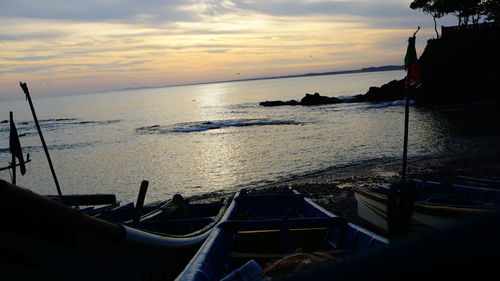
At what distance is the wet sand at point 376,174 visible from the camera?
731 inches

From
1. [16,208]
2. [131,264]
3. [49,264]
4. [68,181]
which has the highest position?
[16,208]

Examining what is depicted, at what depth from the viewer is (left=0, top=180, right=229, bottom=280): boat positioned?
157 inches

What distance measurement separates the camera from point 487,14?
6712 centimetres

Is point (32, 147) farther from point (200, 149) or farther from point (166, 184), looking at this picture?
point (166, 184)

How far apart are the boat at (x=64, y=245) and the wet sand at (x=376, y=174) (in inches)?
448

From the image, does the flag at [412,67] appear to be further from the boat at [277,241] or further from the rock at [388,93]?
the rock at [388,93]

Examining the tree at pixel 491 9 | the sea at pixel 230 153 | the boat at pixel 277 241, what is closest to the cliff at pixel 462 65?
the tree at pixel 491 9

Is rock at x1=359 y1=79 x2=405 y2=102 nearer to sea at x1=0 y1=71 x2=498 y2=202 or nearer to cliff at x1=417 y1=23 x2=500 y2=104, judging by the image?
cliff at x1=417 y1=23 x2=500 y2=104

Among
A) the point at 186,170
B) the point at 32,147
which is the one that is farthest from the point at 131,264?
the point at 32,147

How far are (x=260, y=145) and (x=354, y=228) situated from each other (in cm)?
3242

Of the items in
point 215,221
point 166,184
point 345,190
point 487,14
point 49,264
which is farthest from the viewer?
point 487,14

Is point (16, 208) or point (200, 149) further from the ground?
point (16, 208)

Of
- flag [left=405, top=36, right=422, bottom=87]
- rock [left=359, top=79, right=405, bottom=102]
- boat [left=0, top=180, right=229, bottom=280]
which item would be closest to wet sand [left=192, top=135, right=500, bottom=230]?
flag [left=405, top=36, right=422, bottom=87]

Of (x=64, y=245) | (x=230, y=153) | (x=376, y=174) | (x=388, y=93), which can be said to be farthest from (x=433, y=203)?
(x=388, y=93)
